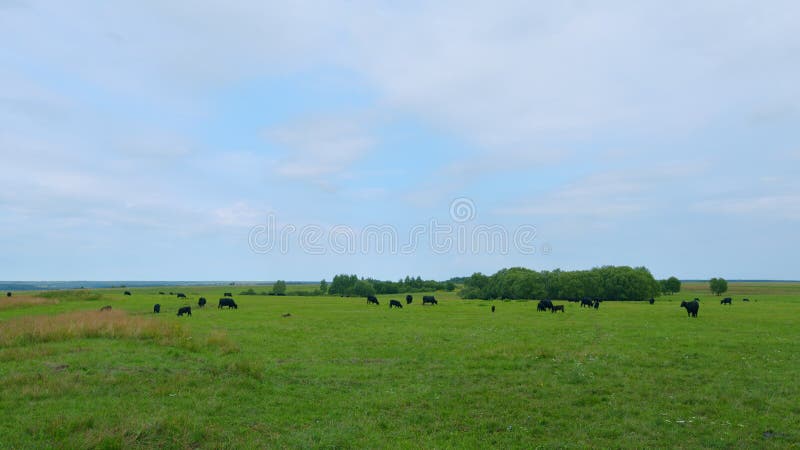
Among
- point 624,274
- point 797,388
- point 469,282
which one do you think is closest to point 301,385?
point 797,388

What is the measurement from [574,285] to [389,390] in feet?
313

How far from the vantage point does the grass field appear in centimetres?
1027

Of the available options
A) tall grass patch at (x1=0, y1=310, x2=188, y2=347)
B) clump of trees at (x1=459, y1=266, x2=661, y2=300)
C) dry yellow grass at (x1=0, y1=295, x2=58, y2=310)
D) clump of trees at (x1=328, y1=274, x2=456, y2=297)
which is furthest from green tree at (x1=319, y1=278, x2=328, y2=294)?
tall grass patch at (x1=0, y1=310, x2=188, y2=347)

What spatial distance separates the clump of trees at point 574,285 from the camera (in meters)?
94.4

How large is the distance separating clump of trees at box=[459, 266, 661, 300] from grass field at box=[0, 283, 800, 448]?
75.5 m

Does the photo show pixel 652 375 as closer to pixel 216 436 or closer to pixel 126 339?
pixel 216 436

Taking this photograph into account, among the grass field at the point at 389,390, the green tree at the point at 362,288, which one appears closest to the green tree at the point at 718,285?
the green tree at the point at 362,288

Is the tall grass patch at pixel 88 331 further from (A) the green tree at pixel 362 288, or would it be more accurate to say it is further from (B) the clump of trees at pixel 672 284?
(B) the clump of trees at pixel 672 284

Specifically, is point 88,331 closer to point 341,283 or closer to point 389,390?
point 389,390

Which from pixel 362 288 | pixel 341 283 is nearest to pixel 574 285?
pixel 362 288

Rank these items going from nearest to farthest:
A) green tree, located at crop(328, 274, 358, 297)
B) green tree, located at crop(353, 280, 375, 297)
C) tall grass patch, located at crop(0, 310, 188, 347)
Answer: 1. tall grass patch, located at crop(0, 310, 188, 347)
2. green tree, located at crop(353, 280, 375, 297)
3. green tree, located at crop(328, 274, 358, 297)

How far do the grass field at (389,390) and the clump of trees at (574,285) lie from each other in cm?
7553

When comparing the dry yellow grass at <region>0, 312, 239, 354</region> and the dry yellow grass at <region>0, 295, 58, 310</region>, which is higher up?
the dry yellow grass at <region>0, 312, 239, 354</region>

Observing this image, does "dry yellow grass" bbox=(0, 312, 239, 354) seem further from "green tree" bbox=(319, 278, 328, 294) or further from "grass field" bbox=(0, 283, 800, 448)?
"green tree" bbox=(319, 278, 328, 294)
